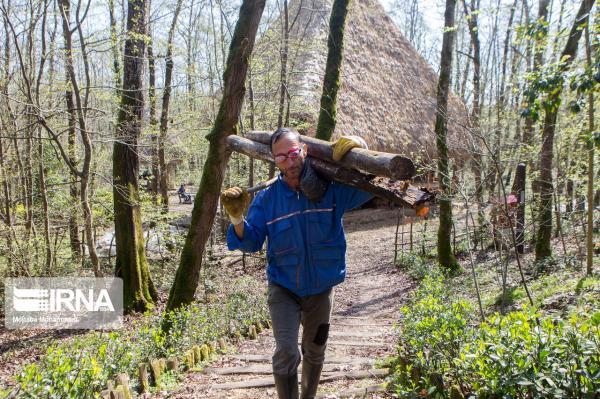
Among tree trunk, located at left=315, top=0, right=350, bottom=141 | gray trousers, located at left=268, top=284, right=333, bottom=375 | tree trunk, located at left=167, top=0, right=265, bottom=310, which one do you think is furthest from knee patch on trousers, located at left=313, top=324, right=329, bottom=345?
tree trunk, located at left=315, top=0, right=350, bottom=141

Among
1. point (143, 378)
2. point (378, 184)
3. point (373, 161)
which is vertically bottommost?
point (143, 378)

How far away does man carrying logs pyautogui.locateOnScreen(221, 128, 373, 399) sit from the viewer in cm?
296

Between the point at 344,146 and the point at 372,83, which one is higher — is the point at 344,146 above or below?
below

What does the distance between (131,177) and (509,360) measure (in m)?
8.82

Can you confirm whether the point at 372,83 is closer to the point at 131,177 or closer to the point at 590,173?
the point at 131,177

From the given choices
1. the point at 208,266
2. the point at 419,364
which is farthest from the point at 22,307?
the point at 419,364

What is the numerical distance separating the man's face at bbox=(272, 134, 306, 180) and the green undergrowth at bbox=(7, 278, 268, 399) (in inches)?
79.1

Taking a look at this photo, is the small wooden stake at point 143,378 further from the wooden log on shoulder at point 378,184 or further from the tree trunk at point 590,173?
the tree trunk at point 590,173

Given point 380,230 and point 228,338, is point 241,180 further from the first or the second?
point 228,338

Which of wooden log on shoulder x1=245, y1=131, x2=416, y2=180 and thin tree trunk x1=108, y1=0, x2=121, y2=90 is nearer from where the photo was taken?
wooden log on shoulder x1=245, y1=131, x2=416, y2=180

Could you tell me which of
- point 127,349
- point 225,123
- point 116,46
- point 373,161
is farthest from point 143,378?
point 116,46

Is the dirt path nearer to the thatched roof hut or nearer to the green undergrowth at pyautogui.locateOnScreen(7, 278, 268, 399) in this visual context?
the green undergrowth at pyautogui.locateOnScreen(7, 278, 268, 399)

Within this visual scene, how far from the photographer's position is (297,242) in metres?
2.98

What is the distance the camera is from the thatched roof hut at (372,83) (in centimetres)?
1873
